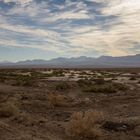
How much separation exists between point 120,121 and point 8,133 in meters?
5.42

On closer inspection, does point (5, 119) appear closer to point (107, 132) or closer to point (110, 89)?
point (107, 132)

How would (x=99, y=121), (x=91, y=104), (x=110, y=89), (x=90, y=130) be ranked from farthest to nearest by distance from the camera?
(x=110, y=89), (x=91, y=104), (x=99, y=121), (x=90, y=130)

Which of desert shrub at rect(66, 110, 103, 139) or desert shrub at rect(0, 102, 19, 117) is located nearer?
desert shrub at rect(66, 110, 103, 139)

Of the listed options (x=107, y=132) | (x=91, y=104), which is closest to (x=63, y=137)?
(x=107, y=132)

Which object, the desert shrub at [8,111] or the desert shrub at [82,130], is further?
the desert shrub at [8,111]

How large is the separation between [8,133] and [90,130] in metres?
3.07

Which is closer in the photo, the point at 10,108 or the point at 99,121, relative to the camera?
the point at 99,121

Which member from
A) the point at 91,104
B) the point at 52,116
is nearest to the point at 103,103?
the point at 91,104

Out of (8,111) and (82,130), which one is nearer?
(82,130)

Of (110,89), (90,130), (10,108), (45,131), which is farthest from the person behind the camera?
(110,89)

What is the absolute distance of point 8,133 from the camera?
44.1ft

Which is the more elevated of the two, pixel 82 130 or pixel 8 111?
pixel 8 111

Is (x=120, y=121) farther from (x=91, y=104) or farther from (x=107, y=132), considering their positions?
(x=91, y=104)

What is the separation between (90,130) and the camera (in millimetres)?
13422
